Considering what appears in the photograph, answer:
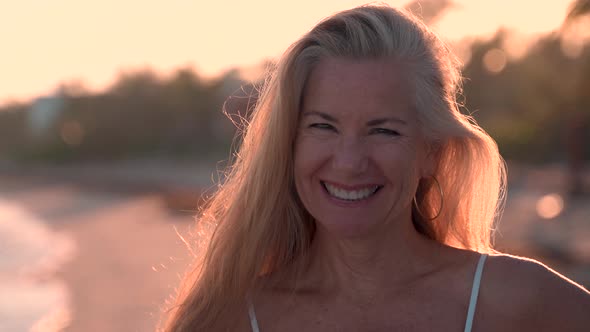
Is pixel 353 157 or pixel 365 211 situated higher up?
pixel 353 157

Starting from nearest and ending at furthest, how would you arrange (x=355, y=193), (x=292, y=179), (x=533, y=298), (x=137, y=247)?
(x=533, y=298), (x=355, y=193), (x=292, y=179), (x=137, y=247)

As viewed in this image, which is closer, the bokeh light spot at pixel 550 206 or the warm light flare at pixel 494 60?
the bokeh light spot at pixel 550 206

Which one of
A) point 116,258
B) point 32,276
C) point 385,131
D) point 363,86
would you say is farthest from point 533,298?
point 116,258

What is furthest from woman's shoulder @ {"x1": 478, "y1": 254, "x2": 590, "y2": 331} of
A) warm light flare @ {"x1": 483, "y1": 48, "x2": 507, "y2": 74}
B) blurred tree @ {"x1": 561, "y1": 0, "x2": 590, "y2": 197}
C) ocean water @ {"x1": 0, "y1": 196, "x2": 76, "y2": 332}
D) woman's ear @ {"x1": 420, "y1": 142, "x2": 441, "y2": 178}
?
warm light flare @ {"x1": 483, "y1": 48, "x2": 507, "y2": 74}

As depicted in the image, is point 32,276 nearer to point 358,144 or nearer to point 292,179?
Result: point 292,179

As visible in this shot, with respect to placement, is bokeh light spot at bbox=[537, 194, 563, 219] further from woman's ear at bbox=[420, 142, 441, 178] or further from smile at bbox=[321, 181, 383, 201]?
smile at bbox=[321, 181, 383, 201]

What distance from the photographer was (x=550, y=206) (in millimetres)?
19438

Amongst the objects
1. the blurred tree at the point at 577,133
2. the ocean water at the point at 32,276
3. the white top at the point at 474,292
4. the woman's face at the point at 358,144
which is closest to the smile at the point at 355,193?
the woman's face at the point at 358,144

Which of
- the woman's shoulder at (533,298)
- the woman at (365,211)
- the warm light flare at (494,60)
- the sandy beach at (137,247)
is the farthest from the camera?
the warm light flare at (494,60)

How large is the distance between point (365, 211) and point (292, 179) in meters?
0.35

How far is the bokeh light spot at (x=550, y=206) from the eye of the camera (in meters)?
18.1

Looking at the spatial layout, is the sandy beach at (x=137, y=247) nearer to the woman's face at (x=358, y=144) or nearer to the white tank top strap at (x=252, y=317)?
the white tank top strap at (x=252, y=317)

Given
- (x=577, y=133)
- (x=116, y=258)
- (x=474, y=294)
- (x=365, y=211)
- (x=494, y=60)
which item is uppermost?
(x=494, y=60)

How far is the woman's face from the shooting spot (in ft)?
7.81
